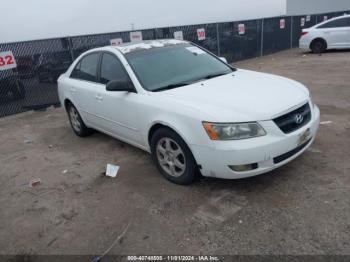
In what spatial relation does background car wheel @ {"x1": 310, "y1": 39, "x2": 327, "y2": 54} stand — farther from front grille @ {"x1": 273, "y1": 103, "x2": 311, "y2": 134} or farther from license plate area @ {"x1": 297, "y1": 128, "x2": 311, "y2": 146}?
license plate area @ {"x1": 297, "y1": 128, "x2": 311, "y2": 146}

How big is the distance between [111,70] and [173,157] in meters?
1.74

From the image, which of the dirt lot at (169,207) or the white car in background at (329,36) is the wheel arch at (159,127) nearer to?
the dirt lot at (169,207)

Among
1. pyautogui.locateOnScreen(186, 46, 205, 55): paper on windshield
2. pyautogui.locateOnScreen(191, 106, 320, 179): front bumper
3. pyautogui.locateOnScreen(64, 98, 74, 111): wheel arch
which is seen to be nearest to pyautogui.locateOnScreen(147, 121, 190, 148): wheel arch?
pyautogui.locateOnScreen(191, 106, 320, 179): front bumper

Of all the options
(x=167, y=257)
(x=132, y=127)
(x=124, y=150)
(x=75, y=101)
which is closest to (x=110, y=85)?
(x=132, y=127)

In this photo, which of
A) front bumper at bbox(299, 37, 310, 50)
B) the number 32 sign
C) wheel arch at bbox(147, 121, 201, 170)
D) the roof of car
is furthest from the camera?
front bumper at bbox(299, 37, 310, 50)

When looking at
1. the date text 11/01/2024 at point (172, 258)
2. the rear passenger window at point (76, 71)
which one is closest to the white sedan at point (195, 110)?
the rear passenger window at point (76, 71)

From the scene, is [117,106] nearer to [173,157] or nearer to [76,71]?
[173,157]

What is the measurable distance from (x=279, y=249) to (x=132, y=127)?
2.37m

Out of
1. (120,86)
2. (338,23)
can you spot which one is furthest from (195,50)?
(338,23)

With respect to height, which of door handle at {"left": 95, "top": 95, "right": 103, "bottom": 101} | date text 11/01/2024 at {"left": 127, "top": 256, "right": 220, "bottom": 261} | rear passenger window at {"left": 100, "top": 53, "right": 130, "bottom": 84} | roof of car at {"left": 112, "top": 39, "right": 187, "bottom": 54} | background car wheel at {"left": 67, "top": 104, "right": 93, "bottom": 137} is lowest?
date text 11/01/2024 at {"left": 127, "top": 256, "right": 220, "bottom": 261}

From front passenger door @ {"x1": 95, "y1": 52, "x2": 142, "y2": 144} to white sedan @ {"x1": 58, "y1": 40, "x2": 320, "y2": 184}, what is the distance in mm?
14

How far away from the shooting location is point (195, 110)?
3.56 m

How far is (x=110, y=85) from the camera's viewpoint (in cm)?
430

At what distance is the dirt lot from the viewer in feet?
10.0
